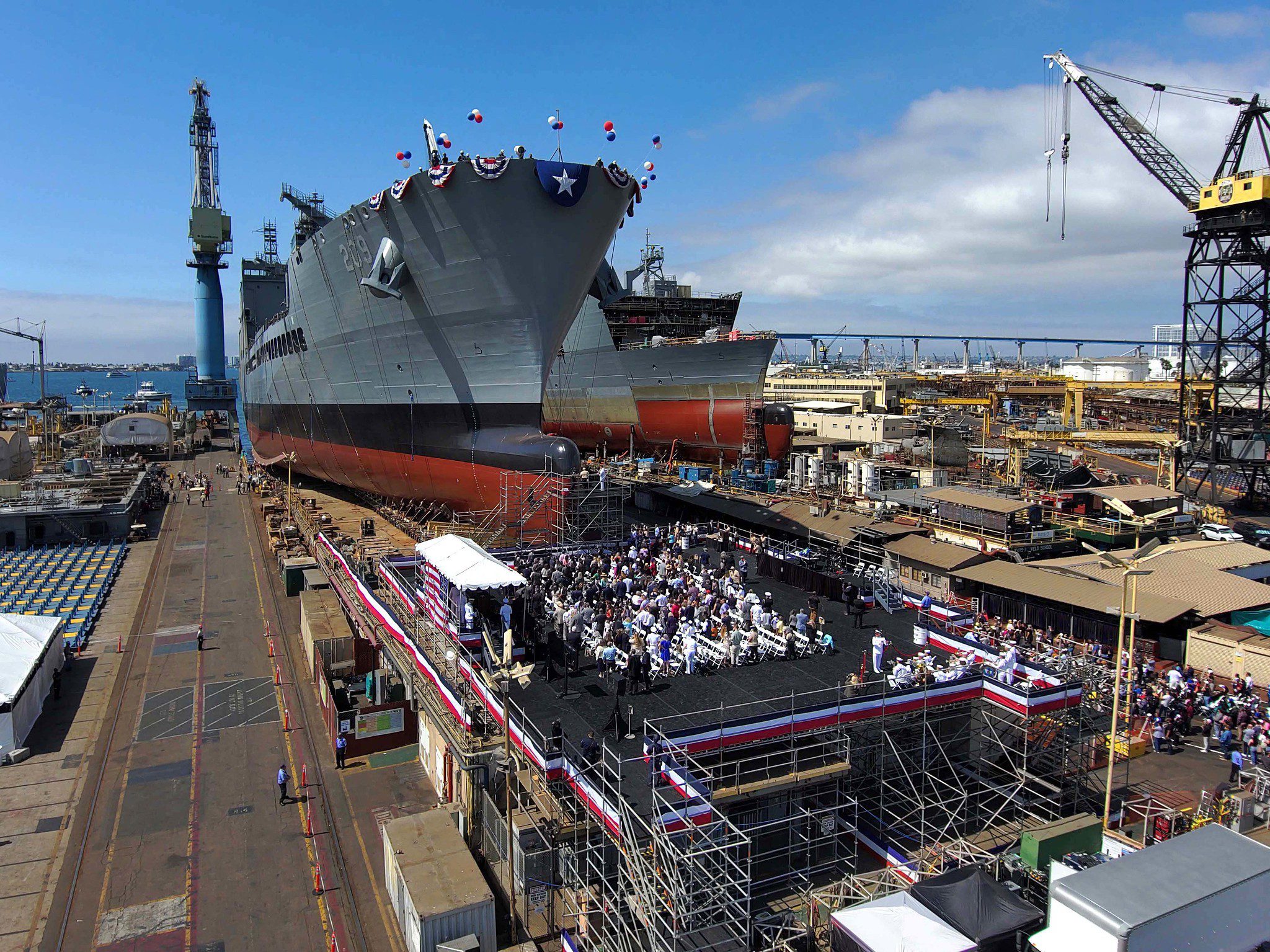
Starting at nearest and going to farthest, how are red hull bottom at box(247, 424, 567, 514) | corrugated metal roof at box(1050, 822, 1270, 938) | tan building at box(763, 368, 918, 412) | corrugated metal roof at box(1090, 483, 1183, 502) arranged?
corrugated metal roof at box(1050, 822, 1270, 938) → red hull bottom at box(247, 424, 567, 514) → corrugated metal roof at box(1090, 483, 1183, 502) → tan building at box(763, 368, 918, 412)

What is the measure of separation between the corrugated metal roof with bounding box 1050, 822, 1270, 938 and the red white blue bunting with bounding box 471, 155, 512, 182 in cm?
2280

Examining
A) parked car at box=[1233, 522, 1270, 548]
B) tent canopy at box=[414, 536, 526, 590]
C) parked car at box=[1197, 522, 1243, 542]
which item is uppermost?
tent canopy at box=[414, 536, 526, 590]

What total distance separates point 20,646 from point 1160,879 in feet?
76.2

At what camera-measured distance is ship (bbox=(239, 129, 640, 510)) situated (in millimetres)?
25344

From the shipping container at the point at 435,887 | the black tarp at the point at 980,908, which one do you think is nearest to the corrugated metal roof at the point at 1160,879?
the black tarp at the point at 980,908

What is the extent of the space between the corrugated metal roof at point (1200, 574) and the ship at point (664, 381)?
20449 mm

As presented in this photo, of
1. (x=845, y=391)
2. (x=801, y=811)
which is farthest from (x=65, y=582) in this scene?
(x=845, y=391)

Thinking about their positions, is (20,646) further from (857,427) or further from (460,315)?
(857,427)

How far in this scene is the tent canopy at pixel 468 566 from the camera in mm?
15625

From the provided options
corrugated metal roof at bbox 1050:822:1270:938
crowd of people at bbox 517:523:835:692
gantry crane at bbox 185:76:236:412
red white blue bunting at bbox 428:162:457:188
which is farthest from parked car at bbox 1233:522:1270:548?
gantry crane at bbox 185:76:236:412

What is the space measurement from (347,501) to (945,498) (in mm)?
30292

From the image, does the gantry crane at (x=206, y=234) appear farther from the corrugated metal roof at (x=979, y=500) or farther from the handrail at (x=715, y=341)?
the corrugated metal roof at (x=979, y=500)

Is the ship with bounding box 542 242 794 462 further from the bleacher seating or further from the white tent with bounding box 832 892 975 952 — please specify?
the white tent with bounding box 832 892 975 952

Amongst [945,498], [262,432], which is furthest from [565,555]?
[262,432]
